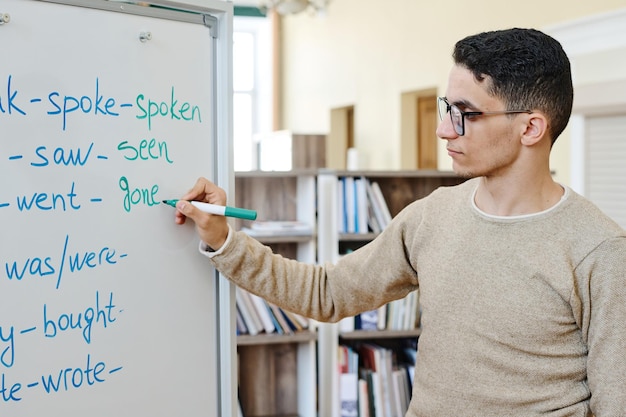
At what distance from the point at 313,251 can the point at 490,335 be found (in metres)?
1.78

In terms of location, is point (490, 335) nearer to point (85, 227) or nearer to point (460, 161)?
point (460, 161)

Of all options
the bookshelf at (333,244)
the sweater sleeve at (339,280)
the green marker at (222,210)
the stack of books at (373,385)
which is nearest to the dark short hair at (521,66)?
the sweater sleeve at (339,280)

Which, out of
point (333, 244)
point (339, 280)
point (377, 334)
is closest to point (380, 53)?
point (333, 244)

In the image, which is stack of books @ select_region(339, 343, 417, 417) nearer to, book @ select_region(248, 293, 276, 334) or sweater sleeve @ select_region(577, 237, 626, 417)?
book @ select_region(248, 293, 276, 334)

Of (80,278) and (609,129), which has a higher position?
(609,129)

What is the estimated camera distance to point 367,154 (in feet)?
23.0

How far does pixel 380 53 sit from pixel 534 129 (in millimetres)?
5654

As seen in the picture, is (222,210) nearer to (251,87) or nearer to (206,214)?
(206,214)

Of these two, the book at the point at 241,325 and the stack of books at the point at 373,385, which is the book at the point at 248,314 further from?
the stack of books at the point at 373,385

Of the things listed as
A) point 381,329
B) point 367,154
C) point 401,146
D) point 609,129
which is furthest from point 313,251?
point 367,154

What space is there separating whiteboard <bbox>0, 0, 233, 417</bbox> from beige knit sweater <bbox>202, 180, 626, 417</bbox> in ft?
0.49

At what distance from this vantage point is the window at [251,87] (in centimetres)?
931

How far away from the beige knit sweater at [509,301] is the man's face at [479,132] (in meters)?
0.11

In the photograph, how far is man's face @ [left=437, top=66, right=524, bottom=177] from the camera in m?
1.22
